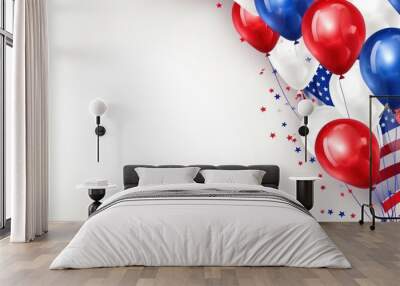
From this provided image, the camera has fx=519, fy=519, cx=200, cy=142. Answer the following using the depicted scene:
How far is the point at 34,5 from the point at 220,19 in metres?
2.14

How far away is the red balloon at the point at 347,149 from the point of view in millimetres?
4828

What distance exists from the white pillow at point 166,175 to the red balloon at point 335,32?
6.47 ft

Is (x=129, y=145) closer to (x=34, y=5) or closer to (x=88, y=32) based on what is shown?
(x=88, y=32)

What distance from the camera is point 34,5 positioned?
5246mm

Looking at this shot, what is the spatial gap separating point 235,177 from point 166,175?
75 centimetres

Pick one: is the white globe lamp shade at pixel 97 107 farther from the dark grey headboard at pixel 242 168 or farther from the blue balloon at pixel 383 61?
the blue balloon at pixel 383 61

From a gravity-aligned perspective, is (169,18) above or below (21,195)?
above

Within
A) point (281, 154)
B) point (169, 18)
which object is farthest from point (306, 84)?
point (169, 18)

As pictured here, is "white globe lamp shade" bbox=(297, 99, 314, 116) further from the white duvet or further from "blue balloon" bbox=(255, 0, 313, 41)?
the white duvet

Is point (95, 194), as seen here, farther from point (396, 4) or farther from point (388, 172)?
point (396, 4)

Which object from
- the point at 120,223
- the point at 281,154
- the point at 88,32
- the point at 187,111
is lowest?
the point at 120,223

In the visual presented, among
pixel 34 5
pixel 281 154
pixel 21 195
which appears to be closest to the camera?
pixel 21 195

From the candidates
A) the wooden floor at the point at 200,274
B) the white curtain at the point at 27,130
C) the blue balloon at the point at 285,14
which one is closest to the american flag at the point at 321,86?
the blue balloon at the point at 285,14

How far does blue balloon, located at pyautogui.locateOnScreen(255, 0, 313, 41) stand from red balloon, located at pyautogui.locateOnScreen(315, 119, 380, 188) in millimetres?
972
